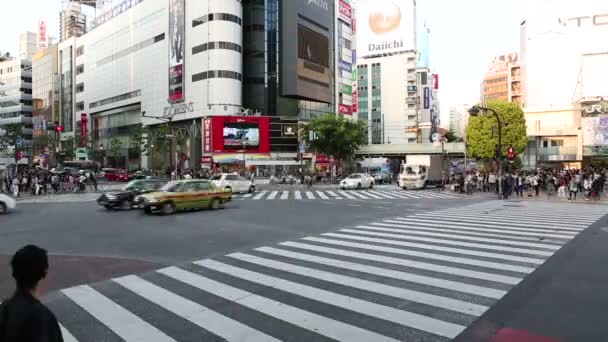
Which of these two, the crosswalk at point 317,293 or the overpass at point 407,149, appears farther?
the overpass at point 407,149

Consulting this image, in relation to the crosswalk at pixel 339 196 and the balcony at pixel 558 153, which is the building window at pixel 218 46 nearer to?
the crosswalk at pixel 339 196

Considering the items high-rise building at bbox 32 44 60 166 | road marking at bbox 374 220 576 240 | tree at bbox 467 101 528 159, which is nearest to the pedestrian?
road marking at bbox 374 220 576 240

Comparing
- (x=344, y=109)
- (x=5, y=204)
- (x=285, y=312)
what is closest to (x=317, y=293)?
(x=285, y=312)

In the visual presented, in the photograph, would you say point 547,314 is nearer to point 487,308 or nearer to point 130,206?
point 487,308

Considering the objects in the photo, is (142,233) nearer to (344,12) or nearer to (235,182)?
(235,182)

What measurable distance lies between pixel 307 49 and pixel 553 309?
70.4 meters

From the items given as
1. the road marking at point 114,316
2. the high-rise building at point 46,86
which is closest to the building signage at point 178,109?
the high-rise building at point 46,86

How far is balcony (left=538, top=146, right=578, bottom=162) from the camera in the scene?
2322 inches

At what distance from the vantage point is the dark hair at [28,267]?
8.52 ft

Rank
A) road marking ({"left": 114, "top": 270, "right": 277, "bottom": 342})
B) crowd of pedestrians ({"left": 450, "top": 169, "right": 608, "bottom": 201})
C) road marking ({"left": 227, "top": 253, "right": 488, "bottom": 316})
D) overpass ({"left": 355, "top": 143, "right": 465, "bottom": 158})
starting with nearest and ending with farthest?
road marking ({"left": 114, "top": 270, "right": 277, "bottom": 342})
road marking ({"left": 227, "top": 253, "right": 488, "bottom": 316})
crowd of pedestrians ({"left": 450, "top": 169, "right": 608, "bottom": 201})
overpass ({"left": 355, "top": 143, "right": 465, "bottom": 158})

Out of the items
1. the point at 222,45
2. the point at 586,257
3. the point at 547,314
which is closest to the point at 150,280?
the point at 547,314

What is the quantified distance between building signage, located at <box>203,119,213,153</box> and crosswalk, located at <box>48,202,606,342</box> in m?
54.5

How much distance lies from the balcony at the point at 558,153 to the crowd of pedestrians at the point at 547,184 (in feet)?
91.2

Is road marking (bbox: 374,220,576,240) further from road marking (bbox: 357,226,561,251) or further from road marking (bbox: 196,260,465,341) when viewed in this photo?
road marking (bbox: 196,260,465,341)
